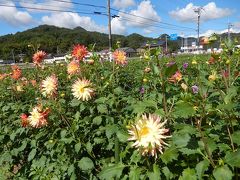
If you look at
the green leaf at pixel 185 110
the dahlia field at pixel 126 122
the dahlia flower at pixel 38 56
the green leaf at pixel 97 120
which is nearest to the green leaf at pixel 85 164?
the dahlia field at pixel 126 122

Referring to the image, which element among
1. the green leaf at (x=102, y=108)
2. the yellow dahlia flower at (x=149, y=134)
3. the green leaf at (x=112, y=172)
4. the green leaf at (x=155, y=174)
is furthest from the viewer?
the green leaf at (x=102, y=108)

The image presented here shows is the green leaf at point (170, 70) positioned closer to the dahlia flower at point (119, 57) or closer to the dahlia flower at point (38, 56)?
the dahlia flower at point (119, 57)

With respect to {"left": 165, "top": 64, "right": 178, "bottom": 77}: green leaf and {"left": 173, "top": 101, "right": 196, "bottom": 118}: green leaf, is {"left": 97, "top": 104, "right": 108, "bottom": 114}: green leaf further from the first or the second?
{"left": 173, "top": 101, "right": 196, "bottom": 118}: green leaf

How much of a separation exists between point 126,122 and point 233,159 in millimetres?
628

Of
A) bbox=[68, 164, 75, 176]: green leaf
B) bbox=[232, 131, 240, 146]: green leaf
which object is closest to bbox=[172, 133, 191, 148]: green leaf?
bbox=[232, 131, 240, 146]: green leaf

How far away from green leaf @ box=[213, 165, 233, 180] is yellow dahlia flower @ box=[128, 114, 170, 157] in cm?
26

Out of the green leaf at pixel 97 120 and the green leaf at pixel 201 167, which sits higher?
the green leaf at pixel 201 167

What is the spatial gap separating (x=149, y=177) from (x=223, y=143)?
395mm

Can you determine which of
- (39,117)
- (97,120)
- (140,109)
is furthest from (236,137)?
(39,117)

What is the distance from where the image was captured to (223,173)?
1.52m

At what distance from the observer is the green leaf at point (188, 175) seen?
1.64m

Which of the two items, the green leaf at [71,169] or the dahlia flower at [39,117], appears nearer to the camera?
the green leaf at [71,169]

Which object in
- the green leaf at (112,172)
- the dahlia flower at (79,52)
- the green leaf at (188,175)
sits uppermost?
the dahlia flower at (79,52)

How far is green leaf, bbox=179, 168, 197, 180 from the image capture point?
5.38ft
